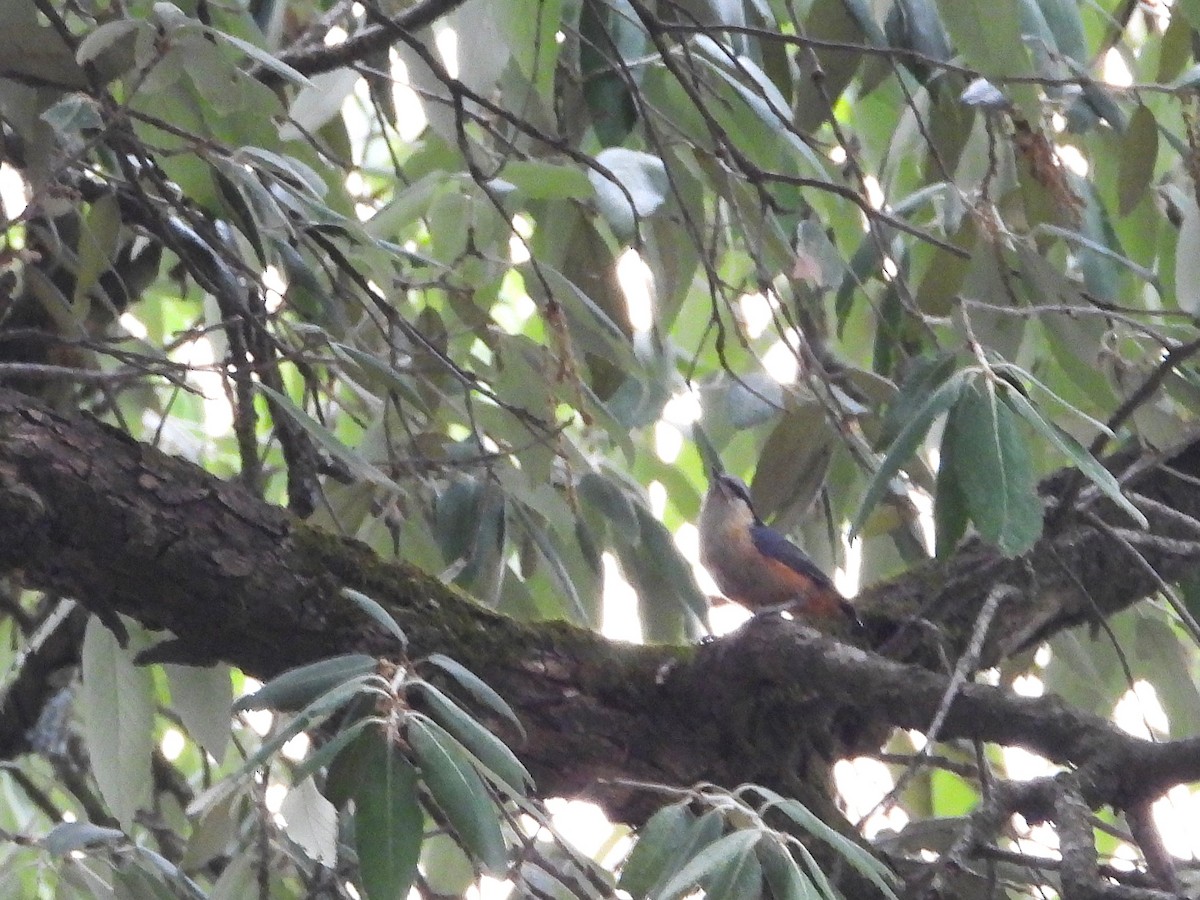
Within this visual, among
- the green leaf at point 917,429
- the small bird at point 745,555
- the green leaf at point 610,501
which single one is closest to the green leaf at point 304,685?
the green leaf at point 917,429

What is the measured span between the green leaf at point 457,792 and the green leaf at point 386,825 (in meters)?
0.02

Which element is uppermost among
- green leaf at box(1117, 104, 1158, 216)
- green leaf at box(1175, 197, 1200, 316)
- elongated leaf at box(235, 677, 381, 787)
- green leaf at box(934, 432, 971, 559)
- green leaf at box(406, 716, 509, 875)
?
green leaf at box(1117, 104, 1158, 216)

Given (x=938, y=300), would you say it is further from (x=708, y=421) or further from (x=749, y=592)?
(x=749, y=592)

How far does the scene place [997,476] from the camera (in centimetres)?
141

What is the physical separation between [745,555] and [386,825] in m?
1.66

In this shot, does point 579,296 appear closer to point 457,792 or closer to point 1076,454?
point 1076,454

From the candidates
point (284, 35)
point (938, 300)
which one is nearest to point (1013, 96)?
point (938, 300)

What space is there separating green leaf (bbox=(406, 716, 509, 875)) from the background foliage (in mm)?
66

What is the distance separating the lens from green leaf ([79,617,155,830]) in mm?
1867

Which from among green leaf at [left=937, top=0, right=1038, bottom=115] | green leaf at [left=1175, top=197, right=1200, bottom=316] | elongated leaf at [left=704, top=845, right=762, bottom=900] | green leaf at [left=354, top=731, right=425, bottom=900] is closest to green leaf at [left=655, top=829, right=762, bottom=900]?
elongated leaf at [left=704, top=845, right=762, bottom=900]

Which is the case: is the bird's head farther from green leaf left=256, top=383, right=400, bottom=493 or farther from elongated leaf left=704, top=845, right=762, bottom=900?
elongated leaf left=704, top=845, right=762, bottom=900

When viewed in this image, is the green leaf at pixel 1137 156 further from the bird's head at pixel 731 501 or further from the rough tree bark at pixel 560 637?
the bird's head at pixel 731 501

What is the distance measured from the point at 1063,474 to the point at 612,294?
77 cm

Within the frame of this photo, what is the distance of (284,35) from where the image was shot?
9.73 ft
